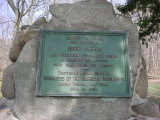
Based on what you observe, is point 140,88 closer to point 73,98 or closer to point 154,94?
point 73,98

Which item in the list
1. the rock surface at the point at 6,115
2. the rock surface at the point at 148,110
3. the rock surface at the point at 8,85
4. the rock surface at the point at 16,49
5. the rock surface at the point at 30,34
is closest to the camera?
the rock surface at the point at 6,115

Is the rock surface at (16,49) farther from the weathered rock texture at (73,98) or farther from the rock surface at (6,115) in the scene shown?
the rock surface at (6,115)

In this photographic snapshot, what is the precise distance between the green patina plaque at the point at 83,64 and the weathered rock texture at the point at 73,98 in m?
0.13

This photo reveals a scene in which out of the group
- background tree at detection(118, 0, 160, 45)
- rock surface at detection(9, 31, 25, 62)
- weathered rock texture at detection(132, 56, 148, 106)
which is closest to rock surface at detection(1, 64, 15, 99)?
rock surface at detection(9, 31, 25, 62)

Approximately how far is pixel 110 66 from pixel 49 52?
1.24 meters

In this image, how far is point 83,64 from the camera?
135 inches

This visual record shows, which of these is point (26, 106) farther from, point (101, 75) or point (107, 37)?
point (107, 37)

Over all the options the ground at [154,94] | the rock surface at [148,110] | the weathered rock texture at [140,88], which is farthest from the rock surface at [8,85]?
the ground at [154,94]

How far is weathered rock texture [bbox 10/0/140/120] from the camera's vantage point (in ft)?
10.6

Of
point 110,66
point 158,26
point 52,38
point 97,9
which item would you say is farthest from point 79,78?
point 158,26

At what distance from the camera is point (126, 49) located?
3.47 metres

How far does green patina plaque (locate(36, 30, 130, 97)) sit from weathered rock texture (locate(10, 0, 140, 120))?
13 centimetres

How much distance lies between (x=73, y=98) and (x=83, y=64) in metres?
0.68

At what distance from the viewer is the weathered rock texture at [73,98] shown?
3225mm
